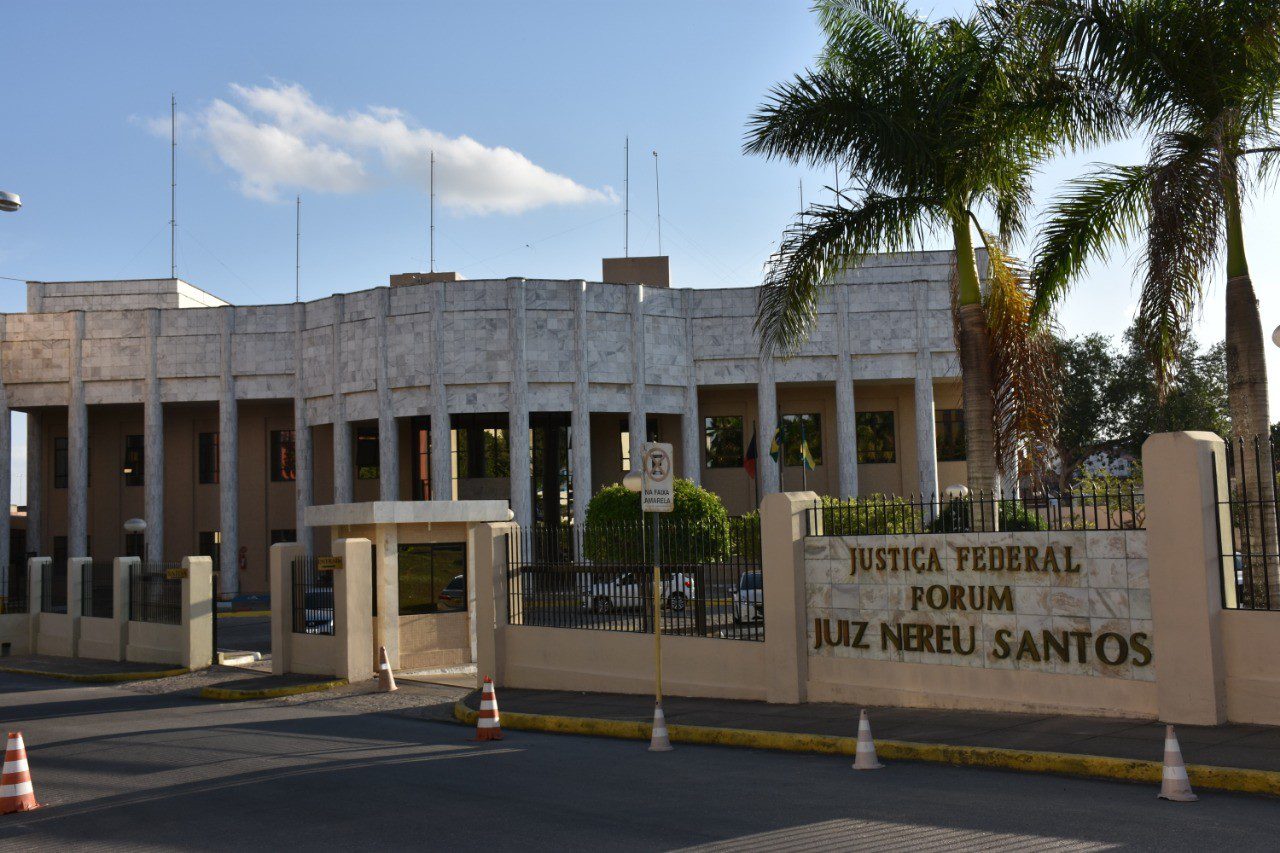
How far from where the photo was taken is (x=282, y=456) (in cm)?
5188

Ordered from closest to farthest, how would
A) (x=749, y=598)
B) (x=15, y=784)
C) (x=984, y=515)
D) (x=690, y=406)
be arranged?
(x=15, y=784)
(x=984, y=515)
(x=749, y=598)
(x=690, y=406)

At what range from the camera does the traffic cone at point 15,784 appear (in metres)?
9.98

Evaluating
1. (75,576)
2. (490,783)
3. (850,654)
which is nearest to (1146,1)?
(850,654)

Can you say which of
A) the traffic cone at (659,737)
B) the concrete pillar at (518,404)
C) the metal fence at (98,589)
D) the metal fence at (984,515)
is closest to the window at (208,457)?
the concrete pillar at (518,404)

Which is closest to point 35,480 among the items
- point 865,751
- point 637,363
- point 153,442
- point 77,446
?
point 77,446

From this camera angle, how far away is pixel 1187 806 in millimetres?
8445

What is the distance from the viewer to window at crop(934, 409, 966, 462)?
48250mm

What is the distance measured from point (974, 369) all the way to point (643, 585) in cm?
534

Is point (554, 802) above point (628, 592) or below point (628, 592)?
below

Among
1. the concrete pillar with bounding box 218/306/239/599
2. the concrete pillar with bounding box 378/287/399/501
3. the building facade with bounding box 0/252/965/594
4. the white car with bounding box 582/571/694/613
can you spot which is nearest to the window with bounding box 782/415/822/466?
the building facade with bounding box 0/252/965/594

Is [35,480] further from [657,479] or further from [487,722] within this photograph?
[657,479]

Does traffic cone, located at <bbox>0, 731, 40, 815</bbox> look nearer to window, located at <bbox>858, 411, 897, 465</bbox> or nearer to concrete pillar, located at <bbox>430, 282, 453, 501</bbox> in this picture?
concrete pillar, located at <bbox>430, 282, 453, 501</bbox>

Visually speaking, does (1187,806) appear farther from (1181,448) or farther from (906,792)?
(1181,448)

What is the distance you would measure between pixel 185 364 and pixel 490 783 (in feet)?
138
